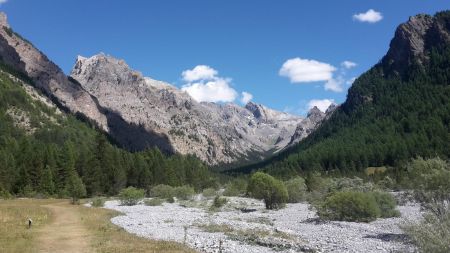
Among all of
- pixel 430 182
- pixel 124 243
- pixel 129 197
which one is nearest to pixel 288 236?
pixel 430 182

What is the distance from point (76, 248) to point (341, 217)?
112 ft

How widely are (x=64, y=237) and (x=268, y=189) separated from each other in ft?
153

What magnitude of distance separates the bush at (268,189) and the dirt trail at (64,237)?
1321 inches

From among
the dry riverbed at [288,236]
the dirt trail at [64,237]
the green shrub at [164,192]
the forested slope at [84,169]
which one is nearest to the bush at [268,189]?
the dry riverbed at [288,236]

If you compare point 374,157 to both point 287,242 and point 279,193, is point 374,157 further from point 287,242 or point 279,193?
point 287,242

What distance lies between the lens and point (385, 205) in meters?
58.9

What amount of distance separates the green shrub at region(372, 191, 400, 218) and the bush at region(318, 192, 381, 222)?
9.84 feet

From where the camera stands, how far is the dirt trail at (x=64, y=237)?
30.3 meters

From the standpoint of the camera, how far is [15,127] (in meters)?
192

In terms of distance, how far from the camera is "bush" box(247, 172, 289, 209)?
7612 cm

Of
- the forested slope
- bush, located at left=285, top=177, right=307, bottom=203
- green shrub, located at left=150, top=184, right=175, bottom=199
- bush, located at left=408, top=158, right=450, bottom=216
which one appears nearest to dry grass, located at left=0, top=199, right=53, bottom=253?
bush, located at left=408, top=158, right=450, bottom=216

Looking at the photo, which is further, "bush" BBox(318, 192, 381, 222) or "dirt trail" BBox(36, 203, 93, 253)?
"bush" BBox(318, 192, 381, 222)

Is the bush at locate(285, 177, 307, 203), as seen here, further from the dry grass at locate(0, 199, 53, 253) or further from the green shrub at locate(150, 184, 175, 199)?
the dry grass at locate(0, 199, 53, 253)

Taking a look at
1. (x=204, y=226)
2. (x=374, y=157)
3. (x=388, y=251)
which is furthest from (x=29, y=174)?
(x=374, y=157)
